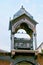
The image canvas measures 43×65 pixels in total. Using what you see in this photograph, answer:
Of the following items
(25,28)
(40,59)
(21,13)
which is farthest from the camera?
(25,28)

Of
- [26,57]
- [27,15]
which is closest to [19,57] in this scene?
[26,57]

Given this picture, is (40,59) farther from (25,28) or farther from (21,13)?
(21,13)

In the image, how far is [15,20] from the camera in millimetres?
18625

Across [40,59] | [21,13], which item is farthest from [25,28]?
[40,59]

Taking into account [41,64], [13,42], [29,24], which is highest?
[29,24]

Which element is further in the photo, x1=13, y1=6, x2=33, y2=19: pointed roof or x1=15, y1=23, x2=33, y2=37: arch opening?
x1=15, y1=23, x2=33, y2=37: arch opening

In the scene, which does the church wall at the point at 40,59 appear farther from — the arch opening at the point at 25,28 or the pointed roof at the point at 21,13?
the pointed roof at the point at 21,13

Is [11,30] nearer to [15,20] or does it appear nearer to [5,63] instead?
[15,20]

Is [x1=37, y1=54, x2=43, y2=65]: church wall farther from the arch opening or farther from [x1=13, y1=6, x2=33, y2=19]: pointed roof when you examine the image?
[x1=13, y1=6, x2=33, y2=19]: pointed roof

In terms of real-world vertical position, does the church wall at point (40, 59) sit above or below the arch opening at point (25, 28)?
below

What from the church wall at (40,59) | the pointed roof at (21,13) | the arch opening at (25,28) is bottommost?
the church wall at (40,59)

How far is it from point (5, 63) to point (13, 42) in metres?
1.61

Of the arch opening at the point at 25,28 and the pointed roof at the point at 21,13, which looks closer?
the pointed roof at the point at 21,13

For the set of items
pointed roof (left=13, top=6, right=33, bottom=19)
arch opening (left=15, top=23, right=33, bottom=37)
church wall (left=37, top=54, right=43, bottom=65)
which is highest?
pointed roof (left=13, top=6, right=33, bottom=19)
